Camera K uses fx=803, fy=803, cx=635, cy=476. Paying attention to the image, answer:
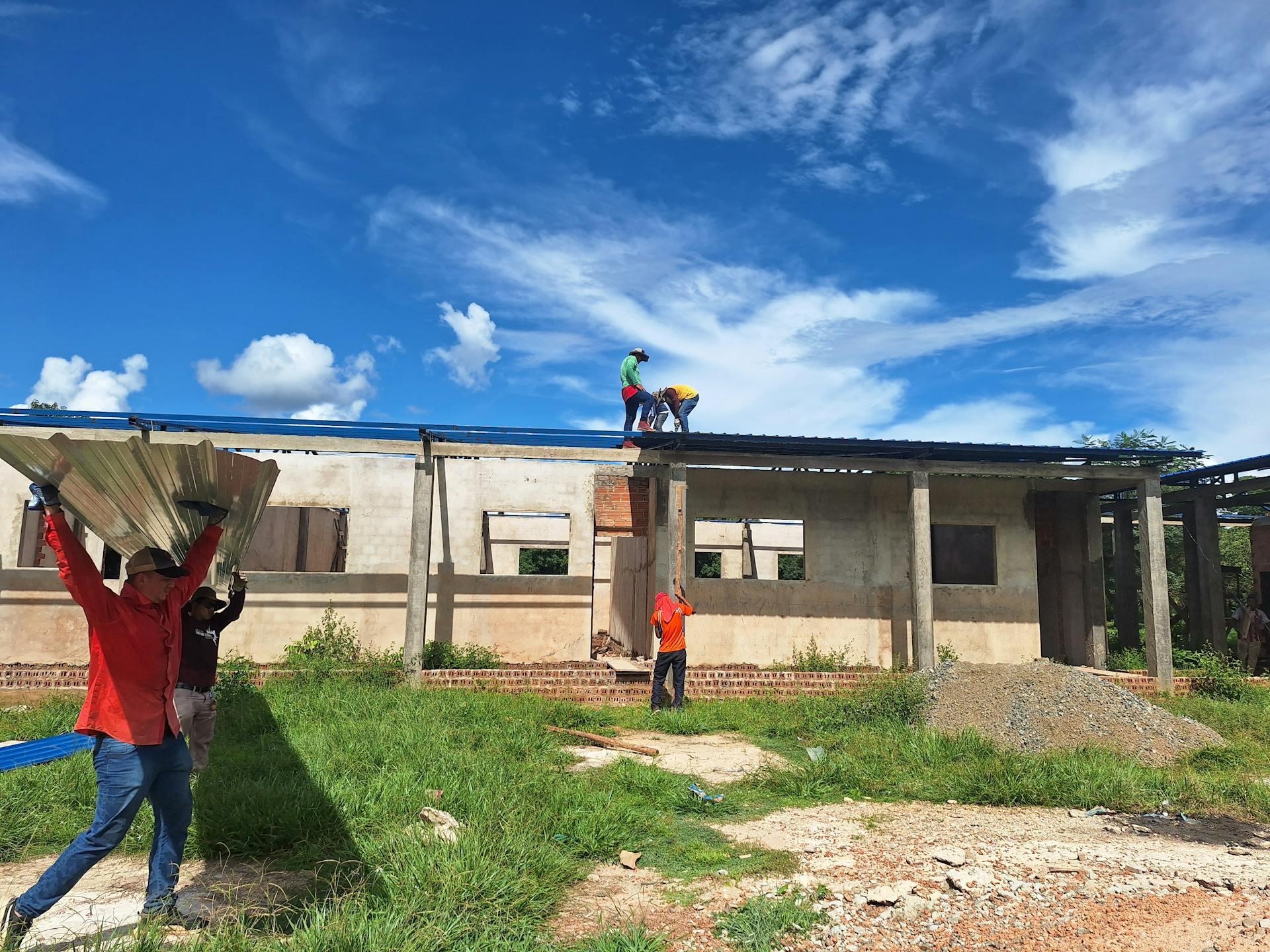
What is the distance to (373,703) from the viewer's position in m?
8.36

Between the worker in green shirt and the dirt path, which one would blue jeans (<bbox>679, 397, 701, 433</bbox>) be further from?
the dirt path

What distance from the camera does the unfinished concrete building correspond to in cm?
1038

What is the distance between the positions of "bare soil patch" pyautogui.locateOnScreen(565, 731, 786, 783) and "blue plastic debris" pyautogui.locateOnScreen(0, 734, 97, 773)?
152 inches

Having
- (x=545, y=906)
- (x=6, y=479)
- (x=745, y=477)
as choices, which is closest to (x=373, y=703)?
(x=545, y=906)

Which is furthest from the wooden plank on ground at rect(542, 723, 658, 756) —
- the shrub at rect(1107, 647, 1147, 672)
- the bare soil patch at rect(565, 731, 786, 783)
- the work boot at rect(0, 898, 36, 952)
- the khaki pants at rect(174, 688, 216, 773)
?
the shrub at rect(1107, 647, 1147, 672)

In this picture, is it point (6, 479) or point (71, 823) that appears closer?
point (71, 823)

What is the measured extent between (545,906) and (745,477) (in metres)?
8.82

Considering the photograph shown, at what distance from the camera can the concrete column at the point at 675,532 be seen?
33.9 ft

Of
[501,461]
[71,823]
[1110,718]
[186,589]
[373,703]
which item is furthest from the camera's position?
[501,461]

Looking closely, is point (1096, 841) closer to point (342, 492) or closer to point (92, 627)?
point (92, 627)

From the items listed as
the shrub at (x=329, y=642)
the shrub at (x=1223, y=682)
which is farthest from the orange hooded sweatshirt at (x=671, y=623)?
the shrub at (x=1223, y=682)

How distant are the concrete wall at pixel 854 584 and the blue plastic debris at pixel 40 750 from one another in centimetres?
737

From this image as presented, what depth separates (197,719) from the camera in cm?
511

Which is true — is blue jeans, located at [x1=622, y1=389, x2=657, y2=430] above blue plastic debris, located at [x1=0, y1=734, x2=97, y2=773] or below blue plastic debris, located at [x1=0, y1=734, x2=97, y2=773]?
above
